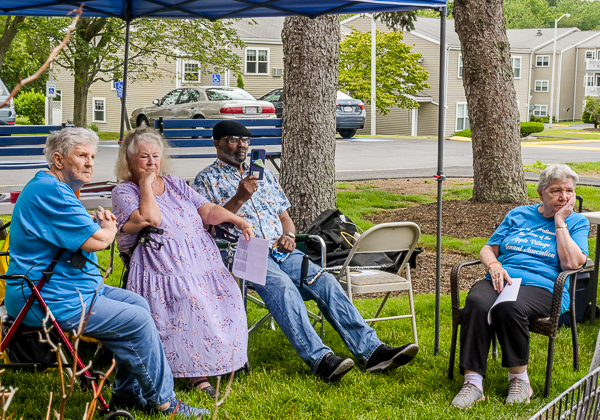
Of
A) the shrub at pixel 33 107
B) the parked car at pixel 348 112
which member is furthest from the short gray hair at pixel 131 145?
the shrub at pixel 33 107

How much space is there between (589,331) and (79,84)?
2236 centimetres

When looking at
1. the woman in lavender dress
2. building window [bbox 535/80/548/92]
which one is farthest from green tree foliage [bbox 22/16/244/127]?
building window [bbox 535/80/548/92]

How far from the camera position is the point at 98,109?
33656mm

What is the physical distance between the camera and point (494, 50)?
9023 millimetres

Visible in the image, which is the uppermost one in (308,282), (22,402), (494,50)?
(494,50)

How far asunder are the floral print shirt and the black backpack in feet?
1.59

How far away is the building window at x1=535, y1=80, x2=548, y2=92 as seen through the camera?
55.5 m

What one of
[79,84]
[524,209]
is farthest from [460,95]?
[524,209]

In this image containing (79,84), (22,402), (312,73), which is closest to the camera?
(22,402)

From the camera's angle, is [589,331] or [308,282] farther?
[589,331]

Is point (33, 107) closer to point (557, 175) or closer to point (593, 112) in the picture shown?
point (593, 112)

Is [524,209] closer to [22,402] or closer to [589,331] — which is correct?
[589,331]

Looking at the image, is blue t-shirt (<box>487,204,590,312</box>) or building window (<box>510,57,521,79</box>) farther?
building window (<box>510,57,521,79</box>)

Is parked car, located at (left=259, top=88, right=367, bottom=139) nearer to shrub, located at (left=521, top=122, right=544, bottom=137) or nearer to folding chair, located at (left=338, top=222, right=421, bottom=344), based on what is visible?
shrub, located at (left=521, top=122, right=544, bottom=137)
